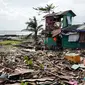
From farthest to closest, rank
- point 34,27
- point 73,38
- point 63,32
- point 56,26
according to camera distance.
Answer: point 34,27, point 56,26, point 63,32, point 73,38

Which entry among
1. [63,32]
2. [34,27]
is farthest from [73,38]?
[34,27]

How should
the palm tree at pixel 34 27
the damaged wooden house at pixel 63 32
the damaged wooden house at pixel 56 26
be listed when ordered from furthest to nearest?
the palm tree at pixel 34 27, the damaged wooden house at pixel 56 26, the damaged wooden house at pixel 63 32

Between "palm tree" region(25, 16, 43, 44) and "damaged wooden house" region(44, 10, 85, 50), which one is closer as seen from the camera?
"damaged wooden house" region(44, 10, 85, 50)

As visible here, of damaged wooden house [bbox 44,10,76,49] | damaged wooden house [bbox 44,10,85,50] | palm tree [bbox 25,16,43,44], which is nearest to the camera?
damaged wooden house [bbox 44,10,85,50]

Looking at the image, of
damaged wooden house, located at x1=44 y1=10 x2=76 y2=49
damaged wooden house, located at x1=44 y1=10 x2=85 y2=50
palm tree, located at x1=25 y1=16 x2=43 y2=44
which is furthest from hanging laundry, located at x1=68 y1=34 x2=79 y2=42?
palm tree, located at x1=25 y1=16 x2=43 y2=44

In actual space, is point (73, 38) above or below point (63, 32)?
below

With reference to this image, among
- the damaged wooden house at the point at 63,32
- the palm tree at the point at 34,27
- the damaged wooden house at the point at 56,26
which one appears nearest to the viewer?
the damaged wooden house at the point at 63,32

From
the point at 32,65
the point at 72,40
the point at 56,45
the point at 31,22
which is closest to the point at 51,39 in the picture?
the point at 56,45

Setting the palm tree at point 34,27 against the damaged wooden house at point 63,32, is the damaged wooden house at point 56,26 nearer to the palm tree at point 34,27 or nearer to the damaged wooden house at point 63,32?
the damaged wooden house at point 63,32

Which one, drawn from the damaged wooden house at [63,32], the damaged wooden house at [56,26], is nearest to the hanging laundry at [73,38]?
the damaged wooden house at [63,32]

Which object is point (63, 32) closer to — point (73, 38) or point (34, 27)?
point (73, 38)

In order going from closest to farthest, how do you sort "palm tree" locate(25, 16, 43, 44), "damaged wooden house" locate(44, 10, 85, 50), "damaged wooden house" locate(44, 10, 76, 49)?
"damaged wooden house" locate(44, 10, 85, 50) → "damaged wooden house" locate(44, 10, 76, 49) → "palm tree" locate(25, 16, 43, 44)

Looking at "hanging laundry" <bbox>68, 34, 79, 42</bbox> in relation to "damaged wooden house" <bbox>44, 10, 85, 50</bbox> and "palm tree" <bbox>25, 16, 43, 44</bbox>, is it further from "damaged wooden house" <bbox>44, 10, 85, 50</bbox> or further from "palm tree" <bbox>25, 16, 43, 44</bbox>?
"palm tree" <bbox>25, 16, 43, 44</bbox>

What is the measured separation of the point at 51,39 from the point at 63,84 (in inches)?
791
